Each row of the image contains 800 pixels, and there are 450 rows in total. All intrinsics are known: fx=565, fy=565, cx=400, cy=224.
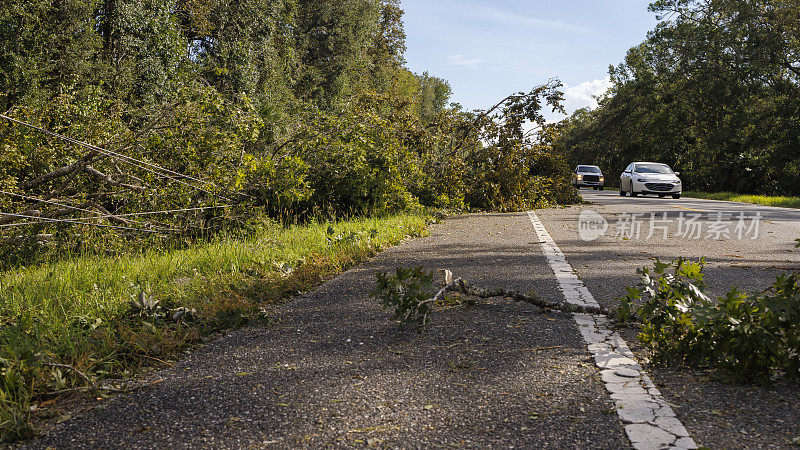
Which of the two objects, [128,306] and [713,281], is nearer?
[128,306]

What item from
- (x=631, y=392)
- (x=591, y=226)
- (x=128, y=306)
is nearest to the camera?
(x=631, y=392)

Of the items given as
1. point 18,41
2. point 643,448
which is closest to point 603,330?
point 643,448

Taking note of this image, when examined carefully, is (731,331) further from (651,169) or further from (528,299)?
(651,169)

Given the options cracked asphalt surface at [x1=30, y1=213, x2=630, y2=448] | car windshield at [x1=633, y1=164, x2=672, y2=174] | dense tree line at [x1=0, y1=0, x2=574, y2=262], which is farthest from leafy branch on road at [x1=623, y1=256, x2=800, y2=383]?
car windshield at [x1=633, y1=164, x2=672, y2=174]

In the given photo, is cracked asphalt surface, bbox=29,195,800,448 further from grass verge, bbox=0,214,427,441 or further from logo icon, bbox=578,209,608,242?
logo icon, bbox=578,209,608,242

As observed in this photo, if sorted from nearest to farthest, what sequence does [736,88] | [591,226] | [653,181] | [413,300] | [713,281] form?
[413,300], [713,281], [591,226], [653,181], [736,88]

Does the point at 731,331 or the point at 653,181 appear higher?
the point at 653,181

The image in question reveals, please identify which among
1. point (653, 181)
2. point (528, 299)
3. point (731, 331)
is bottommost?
point (528, 299)

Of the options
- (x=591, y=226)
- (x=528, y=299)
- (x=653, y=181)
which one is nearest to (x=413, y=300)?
(x=528, y=299)

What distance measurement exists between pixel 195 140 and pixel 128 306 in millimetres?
5546

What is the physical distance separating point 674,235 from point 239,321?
835 cm

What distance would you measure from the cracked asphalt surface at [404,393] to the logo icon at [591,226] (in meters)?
5.45

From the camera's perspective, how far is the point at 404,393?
9.50ft

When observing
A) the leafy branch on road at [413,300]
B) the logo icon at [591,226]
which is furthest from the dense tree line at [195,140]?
the leafy branch on road at [413,300]
